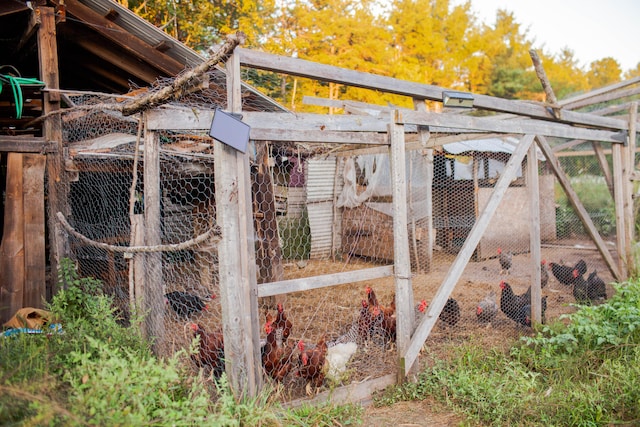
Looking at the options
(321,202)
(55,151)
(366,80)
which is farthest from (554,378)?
(321,202)

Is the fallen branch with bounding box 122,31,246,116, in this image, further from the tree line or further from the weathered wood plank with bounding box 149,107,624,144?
the tree line

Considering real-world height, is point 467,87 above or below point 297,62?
above

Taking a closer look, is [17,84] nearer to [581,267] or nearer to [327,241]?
[327,241]

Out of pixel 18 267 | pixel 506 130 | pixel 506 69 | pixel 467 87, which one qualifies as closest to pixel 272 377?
pixel 18 267

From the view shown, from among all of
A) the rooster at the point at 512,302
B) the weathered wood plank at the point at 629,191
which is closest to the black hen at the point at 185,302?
the rooster at the point at 512,302

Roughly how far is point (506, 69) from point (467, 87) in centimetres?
479

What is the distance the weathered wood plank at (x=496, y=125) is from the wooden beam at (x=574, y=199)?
136 millimetres

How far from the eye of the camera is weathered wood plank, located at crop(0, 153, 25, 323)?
4.16m

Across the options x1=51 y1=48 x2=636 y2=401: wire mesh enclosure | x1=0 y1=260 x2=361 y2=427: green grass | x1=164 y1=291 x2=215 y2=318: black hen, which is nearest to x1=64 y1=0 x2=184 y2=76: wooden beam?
x1=51 y1=48 x2=636 y2=401: wire mesh enclosure

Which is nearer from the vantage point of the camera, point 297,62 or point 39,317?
point 297,62

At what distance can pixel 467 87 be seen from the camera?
71.4 feet

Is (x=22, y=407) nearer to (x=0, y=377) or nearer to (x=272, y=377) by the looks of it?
(x=0, y=377)

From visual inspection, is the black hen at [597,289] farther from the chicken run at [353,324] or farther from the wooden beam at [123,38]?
the wooden beam at [123,38]

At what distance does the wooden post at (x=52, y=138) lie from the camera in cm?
450
